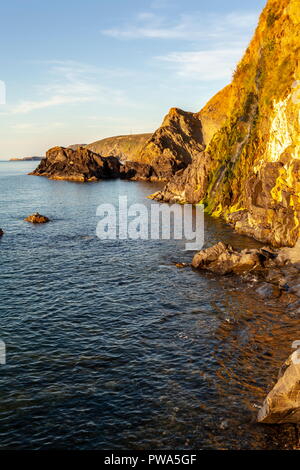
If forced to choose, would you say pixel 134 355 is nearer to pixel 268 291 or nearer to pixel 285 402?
pixel 285 402

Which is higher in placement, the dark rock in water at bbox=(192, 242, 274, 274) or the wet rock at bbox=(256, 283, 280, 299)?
the dark rock in water at bbox=(192, 242, 274, 274)

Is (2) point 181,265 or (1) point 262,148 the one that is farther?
(1) point 262,148

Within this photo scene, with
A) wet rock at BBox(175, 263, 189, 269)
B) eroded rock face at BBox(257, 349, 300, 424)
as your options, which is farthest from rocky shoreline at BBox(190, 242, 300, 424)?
eroded rock face at BBox(257, 349, 300, 424)

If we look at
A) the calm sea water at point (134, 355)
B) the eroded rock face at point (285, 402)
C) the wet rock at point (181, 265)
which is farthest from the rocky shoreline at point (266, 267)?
the eroded rock face at point (285, 402)

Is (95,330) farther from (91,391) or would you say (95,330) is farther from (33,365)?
(91,391)

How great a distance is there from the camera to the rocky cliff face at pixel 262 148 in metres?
59.1

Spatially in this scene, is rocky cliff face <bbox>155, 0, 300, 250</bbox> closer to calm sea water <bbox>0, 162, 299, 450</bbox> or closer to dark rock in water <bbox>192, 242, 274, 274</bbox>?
dark rock in water <bbox>192, 242, 274, 274</bbox>

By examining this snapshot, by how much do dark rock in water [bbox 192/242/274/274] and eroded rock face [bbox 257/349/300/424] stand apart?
2711cm

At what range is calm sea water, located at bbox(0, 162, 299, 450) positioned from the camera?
72.6ft

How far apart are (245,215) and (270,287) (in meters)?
33.2

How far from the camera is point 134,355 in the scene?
30.5 meters

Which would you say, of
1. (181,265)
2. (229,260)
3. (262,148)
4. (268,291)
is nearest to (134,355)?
(268,291)

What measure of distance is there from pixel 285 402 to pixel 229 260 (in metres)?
29.1
